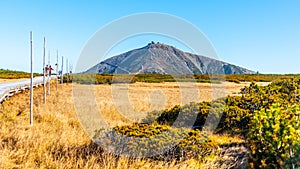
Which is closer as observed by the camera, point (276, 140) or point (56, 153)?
point (276, 140)

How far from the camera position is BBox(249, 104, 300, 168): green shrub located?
141 inches

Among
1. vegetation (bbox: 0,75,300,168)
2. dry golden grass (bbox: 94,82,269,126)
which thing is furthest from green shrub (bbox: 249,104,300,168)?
dry golden grass (bbox: 94,82,269,126)

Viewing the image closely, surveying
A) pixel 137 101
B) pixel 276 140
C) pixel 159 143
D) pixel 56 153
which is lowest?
pixel 56 153

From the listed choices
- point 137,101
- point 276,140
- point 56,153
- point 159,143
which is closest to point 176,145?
point 159,143

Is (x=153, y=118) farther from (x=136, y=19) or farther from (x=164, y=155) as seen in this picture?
(x=164, y=155)

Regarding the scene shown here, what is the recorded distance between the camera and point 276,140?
3646mm

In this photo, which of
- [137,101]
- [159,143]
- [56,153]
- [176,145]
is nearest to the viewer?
[159,143]

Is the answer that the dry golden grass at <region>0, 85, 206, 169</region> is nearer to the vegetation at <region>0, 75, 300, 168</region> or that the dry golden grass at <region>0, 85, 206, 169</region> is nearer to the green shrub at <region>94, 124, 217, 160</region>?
the vegetation at <region>0, 75, 300, 168</region>

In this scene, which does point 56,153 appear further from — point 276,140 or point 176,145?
point 276,140

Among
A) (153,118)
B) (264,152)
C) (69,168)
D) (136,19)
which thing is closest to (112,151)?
(69,168)

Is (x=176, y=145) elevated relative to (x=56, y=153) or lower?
elevated

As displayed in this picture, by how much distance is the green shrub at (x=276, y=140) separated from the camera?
358cm

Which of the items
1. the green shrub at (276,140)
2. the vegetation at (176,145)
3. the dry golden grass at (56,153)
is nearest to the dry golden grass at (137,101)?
the dry golden grass at (56,153)

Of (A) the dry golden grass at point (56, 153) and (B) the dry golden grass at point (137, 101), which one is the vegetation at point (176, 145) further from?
(B) the dry golden grass at point (137, 101)
